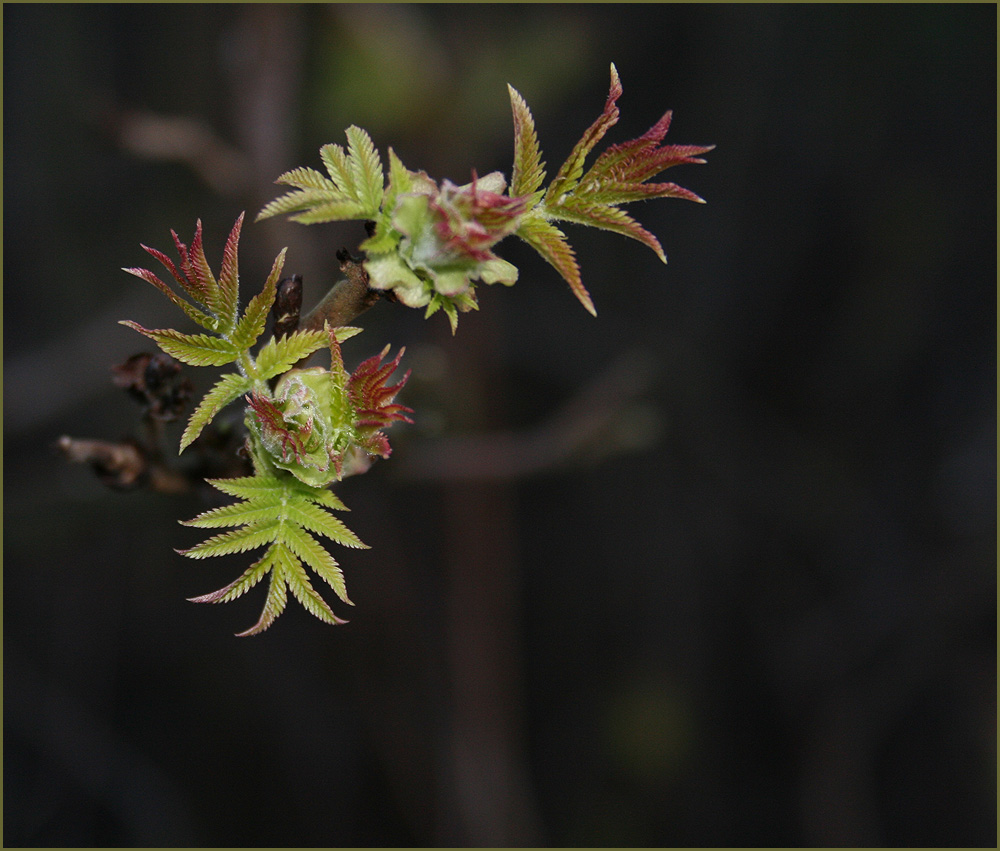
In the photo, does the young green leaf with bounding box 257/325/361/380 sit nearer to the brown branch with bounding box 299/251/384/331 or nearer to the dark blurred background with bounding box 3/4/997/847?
the brown branch with bounding box 299/251/384/331

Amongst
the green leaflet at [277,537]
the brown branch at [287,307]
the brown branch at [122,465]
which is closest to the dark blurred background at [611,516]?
the brown branch at [122,465]

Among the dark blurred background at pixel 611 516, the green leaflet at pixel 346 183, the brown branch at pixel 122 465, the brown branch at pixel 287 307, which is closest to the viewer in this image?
the green leaflet at pixel 346 183

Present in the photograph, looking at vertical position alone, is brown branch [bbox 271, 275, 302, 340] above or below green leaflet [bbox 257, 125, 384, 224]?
below

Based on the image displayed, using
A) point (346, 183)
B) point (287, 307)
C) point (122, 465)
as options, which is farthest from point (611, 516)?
point (346, 183)

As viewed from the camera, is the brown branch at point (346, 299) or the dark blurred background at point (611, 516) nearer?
the brown branch at point (346, 299)

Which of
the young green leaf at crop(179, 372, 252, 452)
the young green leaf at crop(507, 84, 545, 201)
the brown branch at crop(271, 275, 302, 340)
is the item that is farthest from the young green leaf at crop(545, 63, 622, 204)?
the young green leaf at crop(179, 372, 252, 452)

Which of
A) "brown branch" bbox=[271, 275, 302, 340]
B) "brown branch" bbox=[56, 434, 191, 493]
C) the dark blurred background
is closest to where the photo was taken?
"brown branch" bbox=[271, 275, 302, 340]

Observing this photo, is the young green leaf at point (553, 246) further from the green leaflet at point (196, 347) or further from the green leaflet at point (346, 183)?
the green leaflet at point (196, 347)
